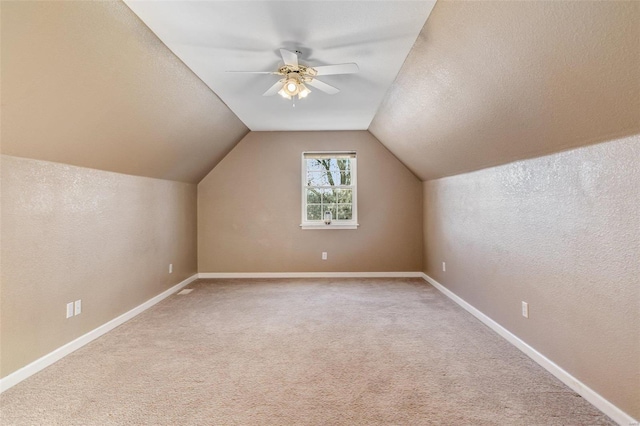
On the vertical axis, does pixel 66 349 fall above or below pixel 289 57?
below

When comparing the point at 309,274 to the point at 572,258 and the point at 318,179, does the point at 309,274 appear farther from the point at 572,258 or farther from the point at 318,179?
the point at 572,258

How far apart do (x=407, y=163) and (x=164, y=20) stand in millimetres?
3738

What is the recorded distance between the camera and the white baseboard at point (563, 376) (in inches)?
65.7

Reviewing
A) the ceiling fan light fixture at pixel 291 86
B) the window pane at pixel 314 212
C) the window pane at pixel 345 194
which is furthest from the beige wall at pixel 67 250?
the window pane at pixel 345 194

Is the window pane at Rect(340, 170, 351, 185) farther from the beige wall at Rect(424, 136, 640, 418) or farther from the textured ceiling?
the beige wall at Rect(424, 136, 640, 418)

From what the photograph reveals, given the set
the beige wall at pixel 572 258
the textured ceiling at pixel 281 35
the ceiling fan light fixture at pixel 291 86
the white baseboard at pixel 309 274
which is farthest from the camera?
the white baseboard at pixel 309 274

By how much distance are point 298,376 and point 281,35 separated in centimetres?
243

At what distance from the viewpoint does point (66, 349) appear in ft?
8.15

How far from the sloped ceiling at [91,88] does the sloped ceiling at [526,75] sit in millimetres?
1994

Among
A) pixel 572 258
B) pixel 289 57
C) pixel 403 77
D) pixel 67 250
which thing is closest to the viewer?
pixel 572 258

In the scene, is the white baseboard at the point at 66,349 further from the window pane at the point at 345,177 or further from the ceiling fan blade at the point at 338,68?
the window pane at the point at 345,177

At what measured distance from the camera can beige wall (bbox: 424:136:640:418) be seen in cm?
163

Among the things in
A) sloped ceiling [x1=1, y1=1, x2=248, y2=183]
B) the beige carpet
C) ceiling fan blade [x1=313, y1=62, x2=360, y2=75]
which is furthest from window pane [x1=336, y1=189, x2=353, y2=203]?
ceiling fan blade [x1=313, y1=62, x2=360, y2=75]

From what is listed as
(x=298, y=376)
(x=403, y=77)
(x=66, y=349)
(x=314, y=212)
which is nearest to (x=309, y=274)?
(x=314, y=212)
